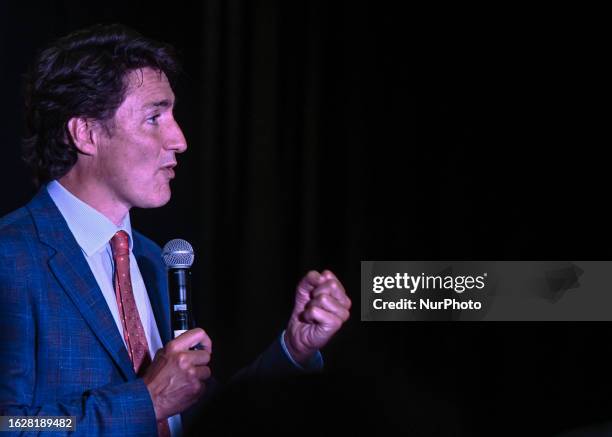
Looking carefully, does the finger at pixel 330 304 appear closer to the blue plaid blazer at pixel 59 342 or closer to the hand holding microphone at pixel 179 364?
the hand holding microphone at pixel 179 364

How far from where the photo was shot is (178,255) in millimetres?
1467

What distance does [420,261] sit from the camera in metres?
2.09

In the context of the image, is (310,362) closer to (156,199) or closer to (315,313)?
(315,313)

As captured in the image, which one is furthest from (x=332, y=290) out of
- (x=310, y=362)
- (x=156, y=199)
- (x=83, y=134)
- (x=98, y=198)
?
(x=83, y=134)

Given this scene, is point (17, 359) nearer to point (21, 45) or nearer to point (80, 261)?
point (80, 261)

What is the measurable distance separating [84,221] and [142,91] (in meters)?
0.33

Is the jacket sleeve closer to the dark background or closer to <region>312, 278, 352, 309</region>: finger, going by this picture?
<region>312, 278, 352, 309</region>: finger

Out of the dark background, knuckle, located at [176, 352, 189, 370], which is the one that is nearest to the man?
knuckle, located at [176, 352, 189, 370]

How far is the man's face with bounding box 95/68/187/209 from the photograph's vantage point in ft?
5.26

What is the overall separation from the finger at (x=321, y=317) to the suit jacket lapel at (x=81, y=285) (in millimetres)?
376

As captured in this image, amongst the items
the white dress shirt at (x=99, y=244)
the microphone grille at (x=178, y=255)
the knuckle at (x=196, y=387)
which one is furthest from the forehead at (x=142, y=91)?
the knuckle at (x=196, y=387)

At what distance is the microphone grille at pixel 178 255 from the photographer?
146 centimetres

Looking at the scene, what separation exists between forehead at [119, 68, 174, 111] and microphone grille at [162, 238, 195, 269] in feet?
1.20

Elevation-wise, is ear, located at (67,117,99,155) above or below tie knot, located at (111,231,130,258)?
above
